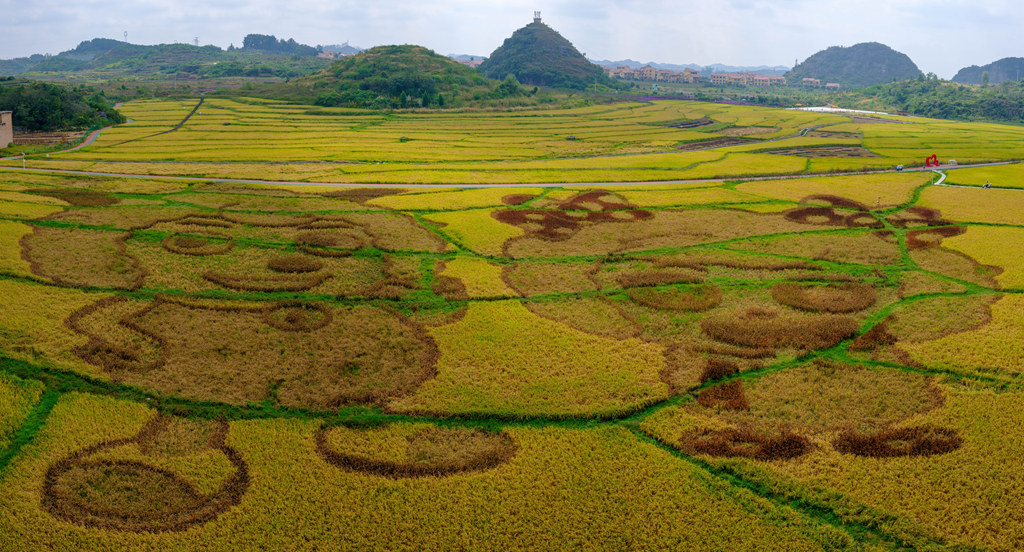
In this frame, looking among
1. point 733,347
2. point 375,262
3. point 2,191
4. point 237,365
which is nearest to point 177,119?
point 2,191

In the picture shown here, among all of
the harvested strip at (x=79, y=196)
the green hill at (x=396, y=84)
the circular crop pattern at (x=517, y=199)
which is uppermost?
the green hill at (x=396, y=84)

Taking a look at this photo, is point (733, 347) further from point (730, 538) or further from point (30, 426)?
point (30, 426)

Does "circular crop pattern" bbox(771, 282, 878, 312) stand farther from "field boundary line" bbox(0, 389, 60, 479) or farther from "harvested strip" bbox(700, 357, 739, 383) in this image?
"field boundary line" bbox(0, 389, 60, 479)

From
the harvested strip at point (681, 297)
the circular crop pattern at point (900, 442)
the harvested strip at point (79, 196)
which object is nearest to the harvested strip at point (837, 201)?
the harvested strip at point (681, 297)

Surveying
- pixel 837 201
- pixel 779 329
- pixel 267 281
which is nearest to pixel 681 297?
pixel 779 329

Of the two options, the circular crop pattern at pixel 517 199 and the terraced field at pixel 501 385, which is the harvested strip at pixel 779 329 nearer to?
the terraced field at pixel 501 385

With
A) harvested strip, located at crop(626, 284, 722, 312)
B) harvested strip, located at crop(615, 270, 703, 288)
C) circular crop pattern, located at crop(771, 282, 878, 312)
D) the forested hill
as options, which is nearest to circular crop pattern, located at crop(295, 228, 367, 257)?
harvested strip, located at crop(615, 270, 703, 288)
